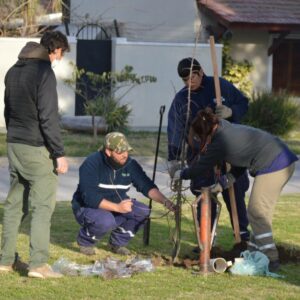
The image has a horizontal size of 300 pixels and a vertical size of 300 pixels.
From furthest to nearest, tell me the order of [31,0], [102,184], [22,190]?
[31,0] < [102,184] < [22,190]

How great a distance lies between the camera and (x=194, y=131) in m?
6.77

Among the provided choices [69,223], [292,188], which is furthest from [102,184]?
[292,188]

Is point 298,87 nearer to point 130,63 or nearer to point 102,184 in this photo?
point 130,63

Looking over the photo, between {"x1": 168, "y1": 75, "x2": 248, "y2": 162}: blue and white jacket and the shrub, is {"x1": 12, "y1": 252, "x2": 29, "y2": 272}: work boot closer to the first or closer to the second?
{"x1": 168, "y1": 75, "x2": 248, "y2": 162}: blue and white jacket

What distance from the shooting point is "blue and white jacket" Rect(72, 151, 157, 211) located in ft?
24.1

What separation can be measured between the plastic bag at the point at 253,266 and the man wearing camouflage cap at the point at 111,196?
761 mm

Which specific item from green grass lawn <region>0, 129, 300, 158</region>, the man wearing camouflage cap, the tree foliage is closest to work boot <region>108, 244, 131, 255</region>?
the man wearing camouflage cap

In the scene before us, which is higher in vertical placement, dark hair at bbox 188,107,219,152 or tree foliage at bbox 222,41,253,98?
dark hair at bbox 188,107,219,152

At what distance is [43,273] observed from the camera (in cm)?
654

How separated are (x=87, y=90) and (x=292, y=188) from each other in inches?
321

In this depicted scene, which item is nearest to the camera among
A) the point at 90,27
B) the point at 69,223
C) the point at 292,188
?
the point at 69,223

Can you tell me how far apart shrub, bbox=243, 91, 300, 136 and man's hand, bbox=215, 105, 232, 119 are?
A: 1039 cm

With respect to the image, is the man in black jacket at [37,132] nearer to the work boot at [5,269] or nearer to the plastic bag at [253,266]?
the work boot at [5,269]

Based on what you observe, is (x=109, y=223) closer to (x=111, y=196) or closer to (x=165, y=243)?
(x=111, y=196)
